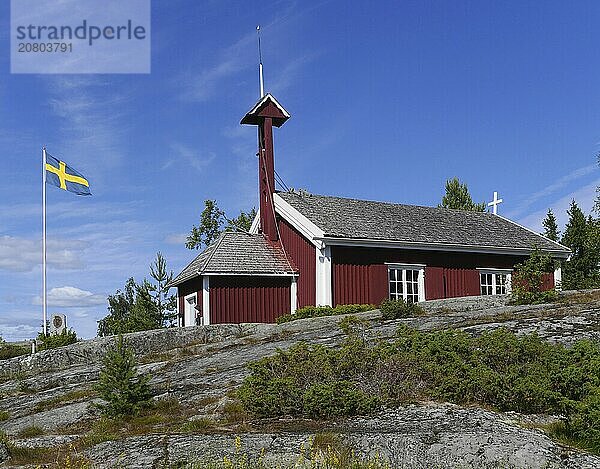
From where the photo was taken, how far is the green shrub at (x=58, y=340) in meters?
21.9

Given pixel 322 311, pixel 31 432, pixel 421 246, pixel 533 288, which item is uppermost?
pixel 421 246

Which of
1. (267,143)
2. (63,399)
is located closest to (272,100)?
(267,143)

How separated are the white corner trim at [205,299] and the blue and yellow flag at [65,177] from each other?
704cm

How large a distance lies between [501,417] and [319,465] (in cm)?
273

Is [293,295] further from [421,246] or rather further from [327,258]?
[421,246]

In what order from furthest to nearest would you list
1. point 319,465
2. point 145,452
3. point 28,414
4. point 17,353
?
1. point 17,353
2. point 28,414
3. point 145,452
4. point 319,465

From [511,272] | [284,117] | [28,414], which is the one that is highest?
[284,117]

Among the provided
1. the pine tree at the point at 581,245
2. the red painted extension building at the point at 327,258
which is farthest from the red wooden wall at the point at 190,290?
the pine tree at the point at 581,245

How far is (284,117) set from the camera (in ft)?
94.3

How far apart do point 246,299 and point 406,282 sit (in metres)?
5.72

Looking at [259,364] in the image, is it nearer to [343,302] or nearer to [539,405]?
[539,405]

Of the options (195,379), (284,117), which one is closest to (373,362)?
(195,379)

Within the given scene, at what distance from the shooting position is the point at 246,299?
84.3ft

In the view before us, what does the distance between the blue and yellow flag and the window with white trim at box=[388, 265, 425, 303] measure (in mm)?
12055
